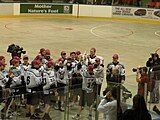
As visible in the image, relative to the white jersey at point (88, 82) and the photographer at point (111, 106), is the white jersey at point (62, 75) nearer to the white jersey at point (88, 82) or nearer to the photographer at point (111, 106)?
the white jersey at point (88, 82)

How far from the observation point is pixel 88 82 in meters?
9.10

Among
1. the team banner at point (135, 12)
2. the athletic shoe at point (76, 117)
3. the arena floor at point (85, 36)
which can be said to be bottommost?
the athletic shoe at point (76, 117)

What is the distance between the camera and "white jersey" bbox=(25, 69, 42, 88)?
913 cm

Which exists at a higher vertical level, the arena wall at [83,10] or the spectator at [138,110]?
the arena wall at [83,10]

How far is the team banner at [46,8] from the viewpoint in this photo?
3108 cm

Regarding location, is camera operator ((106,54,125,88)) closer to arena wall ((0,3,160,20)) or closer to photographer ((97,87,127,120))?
photographer ((97,87,127,120))

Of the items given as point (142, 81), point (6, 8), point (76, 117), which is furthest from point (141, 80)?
point (6, 8)

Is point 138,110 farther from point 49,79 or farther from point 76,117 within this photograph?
point 49,79

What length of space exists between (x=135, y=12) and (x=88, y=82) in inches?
902

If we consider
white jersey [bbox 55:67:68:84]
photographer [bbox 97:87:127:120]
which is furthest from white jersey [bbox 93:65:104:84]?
photographer [bbox 97:87:127:120]

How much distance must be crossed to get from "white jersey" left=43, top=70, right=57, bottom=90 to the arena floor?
6.98 metres

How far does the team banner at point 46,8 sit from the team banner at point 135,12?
137 inches

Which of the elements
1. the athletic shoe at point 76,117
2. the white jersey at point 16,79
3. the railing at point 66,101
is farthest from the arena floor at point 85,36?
the athletic shoe at point 76,117

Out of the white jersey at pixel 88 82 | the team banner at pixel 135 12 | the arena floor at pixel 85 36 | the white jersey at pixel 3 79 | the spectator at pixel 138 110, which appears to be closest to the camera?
the spectator at pixel 138 110
